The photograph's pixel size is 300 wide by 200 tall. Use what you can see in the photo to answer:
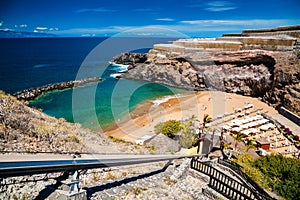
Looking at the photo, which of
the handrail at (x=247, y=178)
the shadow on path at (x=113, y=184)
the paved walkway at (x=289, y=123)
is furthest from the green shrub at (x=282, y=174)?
the paved walkway at (x=289, y=123)

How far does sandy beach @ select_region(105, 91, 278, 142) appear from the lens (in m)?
21.0

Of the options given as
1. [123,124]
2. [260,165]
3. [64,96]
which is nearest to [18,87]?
[64,96]

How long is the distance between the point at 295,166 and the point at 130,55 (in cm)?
5960

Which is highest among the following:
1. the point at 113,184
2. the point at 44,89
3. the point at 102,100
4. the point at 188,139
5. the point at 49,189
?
the point at 49,189

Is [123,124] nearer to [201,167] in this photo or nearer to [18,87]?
[201,167]

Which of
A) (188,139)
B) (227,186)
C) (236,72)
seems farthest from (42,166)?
(236,72)

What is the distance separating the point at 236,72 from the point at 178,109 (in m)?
13.4

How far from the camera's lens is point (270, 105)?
27875mm

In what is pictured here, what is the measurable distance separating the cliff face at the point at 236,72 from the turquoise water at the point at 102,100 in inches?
129

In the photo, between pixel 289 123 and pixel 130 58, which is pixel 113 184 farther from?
pixel 130 58

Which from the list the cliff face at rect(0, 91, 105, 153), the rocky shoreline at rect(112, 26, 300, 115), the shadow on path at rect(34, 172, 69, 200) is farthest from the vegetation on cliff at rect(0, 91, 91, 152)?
the rocky shoreline at rect(112, 26, 300, 115)

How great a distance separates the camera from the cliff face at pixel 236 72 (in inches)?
1054

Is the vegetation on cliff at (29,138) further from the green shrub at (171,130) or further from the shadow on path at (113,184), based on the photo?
the green shrub at (171,130)

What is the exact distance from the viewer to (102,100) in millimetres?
32188
